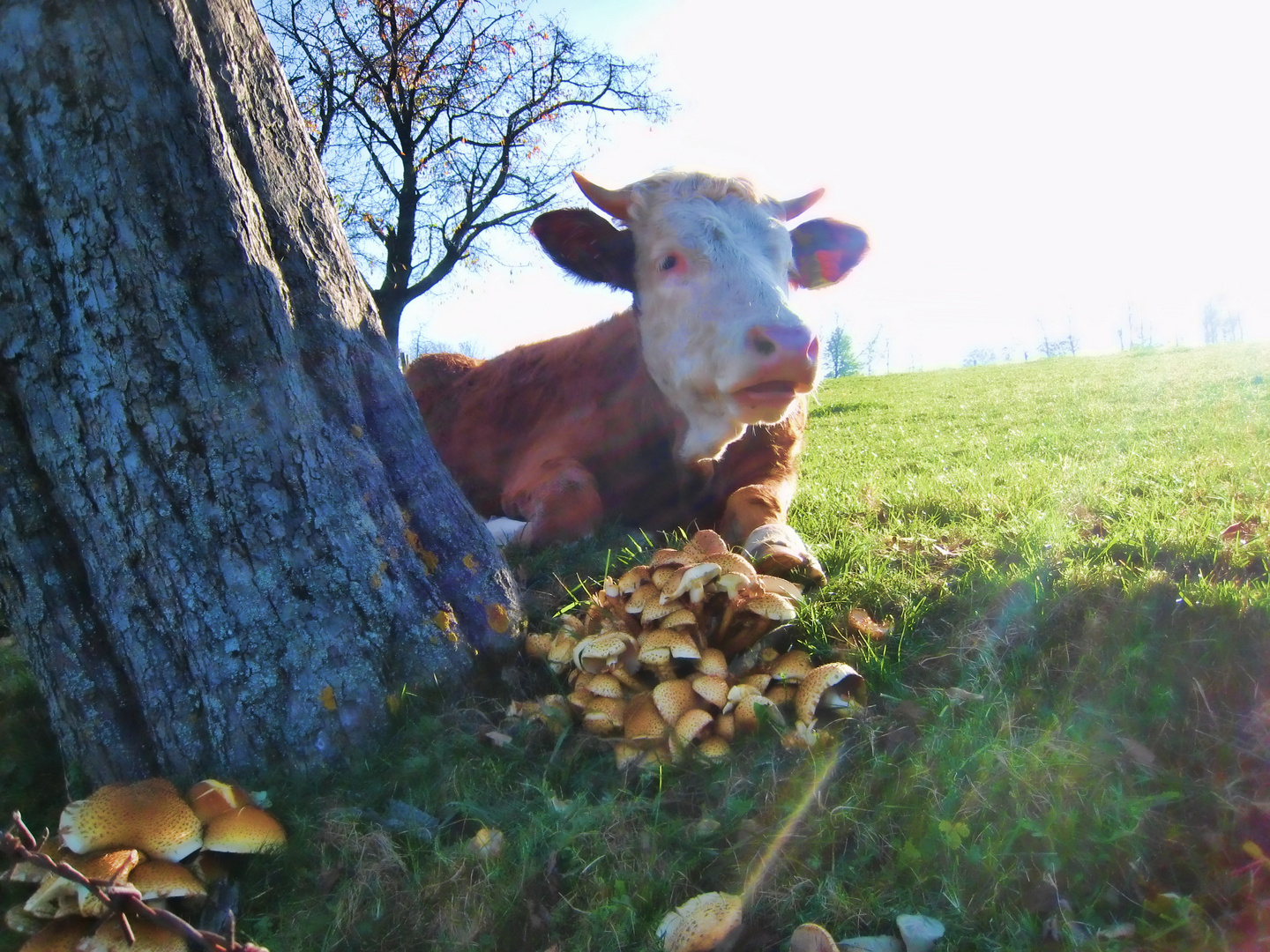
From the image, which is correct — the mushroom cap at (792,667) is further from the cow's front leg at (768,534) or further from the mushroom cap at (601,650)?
the cow's front leg at (768,534)

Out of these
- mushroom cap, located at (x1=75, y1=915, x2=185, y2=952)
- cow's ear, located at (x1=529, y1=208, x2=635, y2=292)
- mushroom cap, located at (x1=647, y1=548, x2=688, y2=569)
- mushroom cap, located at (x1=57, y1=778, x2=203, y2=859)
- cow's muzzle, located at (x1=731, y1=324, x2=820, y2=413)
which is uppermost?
cow's ear, located at (x1=529, y1=208, x2=635, y2=292)

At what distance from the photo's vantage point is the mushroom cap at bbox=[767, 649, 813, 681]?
104 inches

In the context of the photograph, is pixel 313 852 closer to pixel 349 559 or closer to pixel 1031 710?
pixel 349 559

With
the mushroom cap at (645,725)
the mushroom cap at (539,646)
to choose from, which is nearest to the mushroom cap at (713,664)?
the mushroom cap at (645,725)

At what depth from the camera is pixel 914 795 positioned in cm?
226

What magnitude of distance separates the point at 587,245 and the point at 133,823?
3.98m

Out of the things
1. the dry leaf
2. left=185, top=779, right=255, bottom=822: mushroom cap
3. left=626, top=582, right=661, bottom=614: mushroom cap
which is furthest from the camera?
left=626, top=582, right=661, bottom=614: mushroom cap

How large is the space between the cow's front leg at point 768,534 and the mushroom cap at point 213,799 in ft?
6.83

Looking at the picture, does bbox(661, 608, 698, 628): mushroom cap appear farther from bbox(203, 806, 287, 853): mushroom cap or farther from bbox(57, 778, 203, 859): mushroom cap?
bbox(57, 778, 203, 859): mushroom cap

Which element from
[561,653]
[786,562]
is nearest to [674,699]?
[561,653]

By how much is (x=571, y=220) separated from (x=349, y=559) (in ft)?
9.90

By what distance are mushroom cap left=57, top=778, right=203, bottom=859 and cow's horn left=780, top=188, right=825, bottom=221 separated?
4.73m

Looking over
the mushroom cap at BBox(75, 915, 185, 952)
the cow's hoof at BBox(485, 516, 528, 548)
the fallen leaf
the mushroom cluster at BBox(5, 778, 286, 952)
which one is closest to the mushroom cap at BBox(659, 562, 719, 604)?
the fallen leaf

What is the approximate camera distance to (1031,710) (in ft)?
8.38
